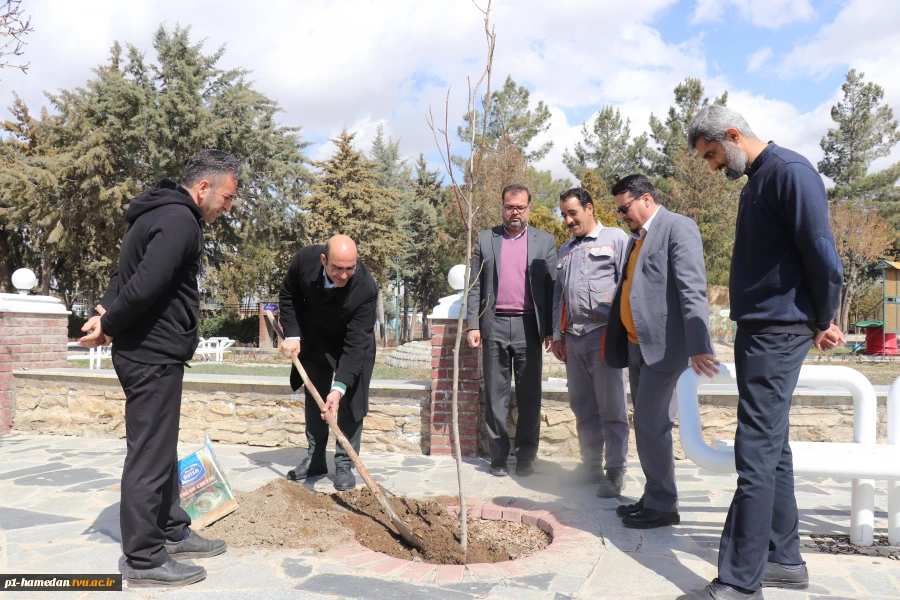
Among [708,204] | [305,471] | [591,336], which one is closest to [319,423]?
[305,471]

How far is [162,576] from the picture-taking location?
8.96 ft

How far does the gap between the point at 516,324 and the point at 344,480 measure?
1620mm

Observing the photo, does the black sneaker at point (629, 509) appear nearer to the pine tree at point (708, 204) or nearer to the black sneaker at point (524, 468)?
the black sneaker at point (524, 468)

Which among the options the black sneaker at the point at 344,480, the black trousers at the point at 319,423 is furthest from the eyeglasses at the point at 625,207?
the black sneaker at the point at 344,480

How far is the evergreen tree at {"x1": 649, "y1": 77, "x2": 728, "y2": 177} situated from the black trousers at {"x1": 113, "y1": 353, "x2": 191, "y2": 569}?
34.1m

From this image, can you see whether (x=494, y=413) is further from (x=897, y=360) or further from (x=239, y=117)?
(x=239, y=117)

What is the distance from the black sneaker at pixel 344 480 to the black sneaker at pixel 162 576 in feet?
4.98

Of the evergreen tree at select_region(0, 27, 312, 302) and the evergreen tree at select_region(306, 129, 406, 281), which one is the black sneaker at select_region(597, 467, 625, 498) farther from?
the evergreen tree at select_region(306, 129, 406, 281)

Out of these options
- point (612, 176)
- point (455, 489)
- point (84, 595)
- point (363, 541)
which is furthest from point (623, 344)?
point (612, 176)

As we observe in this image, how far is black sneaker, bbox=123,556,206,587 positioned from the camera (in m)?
2.73

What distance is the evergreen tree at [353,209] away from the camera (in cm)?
2670

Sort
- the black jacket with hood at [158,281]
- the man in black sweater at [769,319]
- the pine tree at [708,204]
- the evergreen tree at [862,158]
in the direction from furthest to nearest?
the evergreen tree at [862,158] → the pine tree at [708,204] → the black jacket with hood at [158,281] → the man in black sweater at [769,319]

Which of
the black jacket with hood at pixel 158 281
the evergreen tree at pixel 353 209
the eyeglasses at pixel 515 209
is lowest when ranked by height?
the black jacket with hood at pixel 158 281

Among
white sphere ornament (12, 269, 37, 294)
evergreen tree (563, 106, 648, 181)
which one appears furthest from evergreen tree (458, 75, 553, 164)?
white sphere ornament (12, 269, 37, 294)
